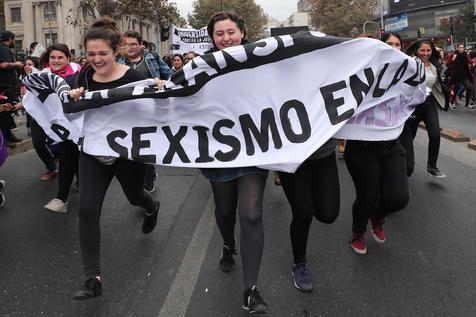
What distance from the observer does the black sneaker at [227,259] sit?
11.7ft

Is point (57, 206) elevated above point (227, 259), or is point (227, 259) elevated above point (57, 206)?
point (57, 206)

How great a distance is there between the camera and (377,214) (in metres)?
3.88

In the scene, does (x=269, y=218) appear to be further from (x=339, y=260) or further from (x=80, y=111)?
(x=80, y=111)

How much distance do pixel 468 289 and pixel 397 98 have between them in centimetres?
143

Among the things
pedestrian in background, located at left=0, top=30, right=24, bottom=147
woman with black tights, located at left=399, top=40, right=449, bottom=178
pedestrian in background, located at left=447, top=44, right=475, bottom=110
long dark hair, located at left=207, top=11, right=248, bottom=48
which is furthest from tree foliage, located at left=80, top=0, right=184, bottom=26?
long dark hair, located at left=207, top=11, right=248, bottom=48

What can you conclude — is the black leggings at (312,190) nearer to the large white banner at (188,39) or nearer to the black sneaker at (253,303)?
the black sneaker at (253,303)

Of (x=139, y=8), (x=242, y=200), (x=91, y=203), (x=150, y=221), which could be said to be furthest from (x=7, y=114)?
(x=139, y=8)

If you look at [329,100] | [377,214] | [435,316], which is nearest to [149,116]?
[329,100]

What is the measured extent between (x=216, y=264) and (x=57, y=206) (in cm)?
217

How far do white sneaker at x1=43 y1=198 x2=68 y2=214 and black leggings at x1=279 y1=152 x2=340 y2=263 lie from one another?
2856mm

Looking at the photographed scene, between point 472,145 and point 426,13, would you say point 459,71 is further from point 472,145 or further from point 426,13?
point 426,13

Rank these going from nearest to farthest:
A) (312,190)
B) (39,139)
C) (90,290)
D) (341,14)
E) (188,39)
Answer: (90,290) < (312,190) < (39,139) < (188,39) < (341,14)

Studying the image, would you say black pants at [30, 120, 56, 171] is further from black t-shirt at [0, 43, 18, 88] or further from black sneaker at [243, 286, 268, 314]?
black sneaker at [243, 286, 268, 314]

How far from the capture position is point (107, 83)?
132 inches
